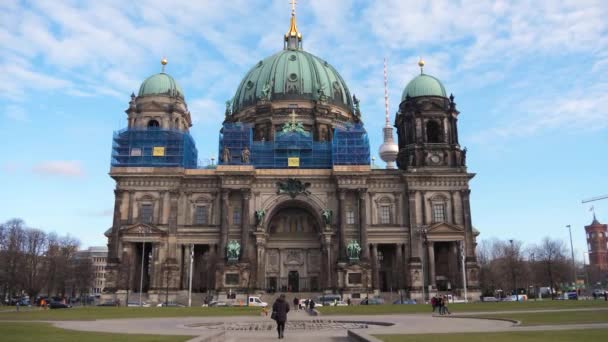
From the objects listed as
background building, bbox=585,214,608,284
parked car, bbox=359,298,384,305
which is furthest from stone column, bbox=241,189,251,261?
background building, bbox=585,214,608,284

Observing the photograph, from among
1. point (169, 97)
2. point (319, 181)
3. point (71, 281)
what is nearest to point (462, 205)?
point (319, 181)

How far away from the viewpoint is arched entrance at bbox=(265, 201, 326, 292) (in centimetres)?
6950

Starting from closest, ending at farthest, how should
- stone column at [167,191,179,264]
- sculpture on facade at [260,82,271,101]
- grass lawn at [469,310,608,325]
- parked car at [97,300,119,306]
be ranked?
grass lawn at [469,310,608,325]
parked car at [97,300,119,306]
stone column at [167,191,179,264]
sculpture on facade at [260,82,271,101]

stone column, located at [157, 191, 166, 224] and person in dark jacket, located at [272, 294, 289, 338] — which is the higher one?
stone column, located at [157, 191, 166, 224]

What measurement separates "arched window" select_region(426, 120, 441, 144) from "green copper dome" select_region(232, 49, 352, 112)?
1814cm

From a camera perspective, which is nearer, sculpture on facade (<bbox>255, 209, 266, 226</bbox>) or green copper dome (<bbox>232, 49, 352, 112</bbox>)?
sculpture on facade (<bbox>255, 209, 266, 226</bbox>)

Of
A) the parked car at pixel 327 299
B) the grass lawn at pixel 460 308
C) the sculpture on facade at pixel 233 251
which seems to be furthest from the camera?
the sculpture on facade at pixel 233 251

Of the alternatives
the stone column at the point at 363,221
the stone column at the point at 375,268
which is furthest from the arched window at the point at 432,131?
the stone column at the point at 375,268

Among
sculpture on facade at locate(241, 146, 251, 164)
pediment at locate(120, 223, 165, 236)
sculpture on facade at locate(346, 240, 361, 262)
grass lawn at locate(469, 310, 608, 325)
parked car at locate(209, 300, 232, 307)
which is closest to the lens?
grass lawn at locate(469, 310, 608, 325)

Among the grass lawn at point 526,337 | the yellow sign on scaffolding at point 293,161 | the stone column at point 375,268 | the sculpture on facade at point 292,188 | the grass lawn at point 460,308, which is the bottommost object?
the grass lawn at point 460,308

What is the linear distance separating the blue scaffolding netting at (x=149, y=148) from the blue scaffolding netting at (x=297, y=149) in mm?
5960

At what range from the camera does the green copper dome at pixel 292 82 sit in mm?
83250

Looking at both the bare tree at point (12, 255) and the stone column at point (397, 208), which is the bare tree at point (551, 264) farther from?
the bare tree at point (12, 255)

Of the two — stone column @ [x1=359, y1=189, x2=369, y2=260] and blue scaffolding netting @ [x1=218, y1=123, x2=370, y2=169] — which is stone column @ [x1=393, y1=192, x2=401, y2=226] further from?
blue scaffolding netting @ [x1=218, y1=123, x2=370, y2=169]
